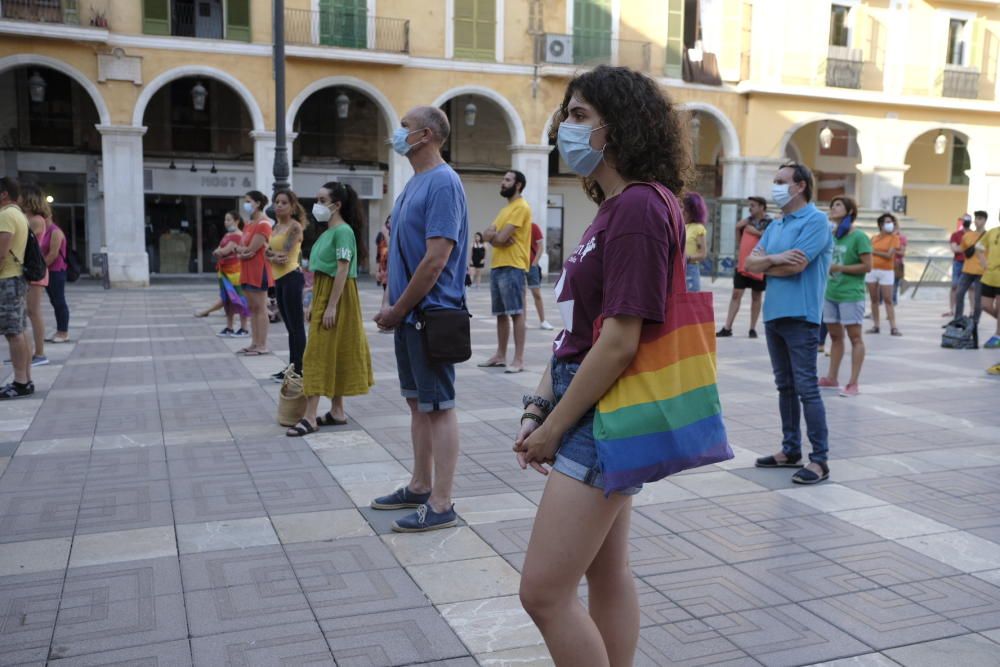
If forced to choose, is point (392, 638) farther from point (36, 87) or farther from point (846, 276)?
point (36, 87)

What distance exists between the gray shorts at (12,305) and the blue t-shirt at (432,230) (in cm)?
454

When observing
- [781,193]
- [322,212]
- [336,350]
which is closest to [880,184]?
[781,193]

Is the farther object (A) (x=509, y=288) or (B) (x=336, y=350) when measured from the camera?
(A) (x=509, y=288)

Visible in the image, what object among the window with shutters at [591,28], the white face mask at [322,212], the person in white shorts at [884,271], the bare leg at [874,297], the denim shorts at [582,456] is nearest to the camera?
the denim shorts at [582,456]

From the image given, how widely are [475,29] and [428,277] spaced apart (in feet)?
73.4

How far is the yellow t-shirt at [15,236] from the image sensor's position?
7.41 metres

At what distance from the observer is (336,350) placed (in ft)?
20.3

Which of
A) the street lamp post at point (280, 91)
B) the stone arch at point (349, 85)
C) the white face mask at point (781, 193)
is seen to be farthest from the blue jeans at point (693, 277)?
the stone arch at point (349, 85)

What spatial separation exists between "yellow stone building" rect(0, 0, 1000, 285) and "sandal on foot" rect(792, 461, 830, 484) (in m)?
17.9

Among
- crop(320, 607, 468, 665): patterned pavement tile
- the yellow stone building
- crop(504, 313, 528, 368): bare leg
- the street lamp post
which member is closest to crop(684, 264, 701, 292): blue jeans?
crop(504, 313, 528, 368): bare leg

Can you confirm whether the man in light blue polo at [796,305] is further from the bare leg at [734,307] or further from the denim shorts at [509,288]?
the bare leg at [734,307]

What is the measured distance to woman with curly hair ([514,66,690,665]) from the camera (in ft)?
7.13

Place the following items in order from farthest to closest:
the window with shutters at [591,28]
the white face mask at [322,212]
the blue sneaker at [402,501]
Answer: the window with shutters at [591,28], the white face mask at [322,212], the blue sneaker at [402,501]

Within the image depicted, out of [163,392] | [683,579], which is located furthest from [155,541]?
[163,392]
